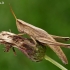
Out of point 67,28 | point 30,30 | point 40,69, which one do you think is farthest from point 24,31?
point 67,28

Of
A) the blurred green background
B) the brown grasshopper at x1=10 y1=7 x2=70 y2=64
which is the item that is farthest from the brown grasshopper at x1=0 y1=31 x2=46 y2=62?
the blurred green background

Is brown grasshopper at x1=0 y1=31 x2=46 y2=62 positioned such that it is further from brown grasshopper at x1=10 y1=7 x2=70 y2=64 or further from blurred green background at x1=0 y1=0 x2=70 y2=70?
blurred green background at x1=0 y1=0 x2=70 y2=70

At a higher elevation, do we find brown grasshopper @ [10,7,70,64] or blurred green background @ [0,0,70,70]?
brown grasshopper @ [10,7,70,64]

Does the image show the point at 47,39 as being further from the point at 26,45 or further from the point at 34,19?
the point at 34,19

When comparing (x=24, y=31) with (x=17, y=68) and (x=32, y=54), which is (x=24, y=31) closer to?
(x=32, y=54)

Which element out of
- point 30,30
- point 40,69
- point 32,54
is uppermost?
point 30,30

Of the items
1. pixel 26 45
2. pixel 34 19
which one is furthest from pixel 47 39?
pixel 34 19

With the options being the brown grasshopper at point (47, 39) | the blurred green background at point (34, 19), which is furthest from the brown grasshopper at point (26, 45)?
the blurred green background at point (34, 19)


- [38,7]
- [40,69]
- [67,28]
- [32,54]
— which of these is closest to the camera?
[32,54]
